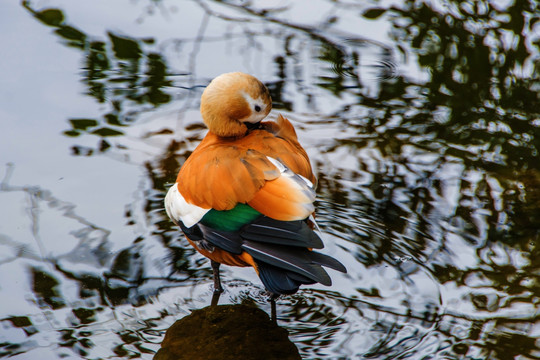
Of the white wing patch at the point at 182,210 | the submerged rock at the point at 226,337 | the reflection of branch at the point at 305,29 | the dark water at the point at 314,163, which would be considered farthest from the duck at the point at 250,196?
the reflection of branch at the point at 305,29

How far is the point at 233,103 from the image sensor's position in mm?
3879

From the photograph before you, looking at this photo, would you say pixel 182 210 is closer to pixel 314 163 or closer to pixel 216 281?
pixel 216 281

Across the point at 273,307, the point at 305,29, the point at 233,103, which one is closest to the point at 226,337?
the point at 273,307

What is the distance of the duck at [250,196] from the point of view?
3.29 metres

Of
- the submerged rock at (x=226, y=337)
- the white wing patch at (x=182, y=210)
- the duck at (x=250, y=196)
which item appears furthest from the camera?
the white wing patch at (x=182, y=210)

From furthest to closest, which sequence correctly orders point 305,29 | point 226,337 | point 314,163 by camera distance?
point 305,29, point 314,163, point 226,337

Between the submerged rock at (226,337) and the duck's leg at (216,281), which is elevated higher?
the duck's leg at (216,281)

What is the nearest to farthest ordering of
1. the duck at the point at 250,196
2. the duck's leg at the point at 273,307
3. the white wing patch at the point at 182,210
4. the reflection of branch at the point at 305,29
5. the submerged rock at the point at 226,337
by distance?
the duck at the point at 250,196 → the submerged rock at the point at 226,337 → the white wing patch at the point at 182,210 → the duck's leg at the point at 273,307 → the reflection of branch at the point at 305,29

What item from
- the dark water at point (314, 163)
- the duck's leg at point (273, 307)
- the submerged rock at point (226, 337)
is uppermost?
the dark water at point (314, 163)

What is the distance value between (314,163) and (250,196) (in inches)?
67.8

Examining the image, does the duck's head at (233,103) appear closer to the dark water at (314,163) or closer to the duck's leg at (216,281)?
the duck's leg at (216,281)

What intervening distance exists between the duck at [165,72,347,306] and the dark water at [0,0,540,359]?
510mm

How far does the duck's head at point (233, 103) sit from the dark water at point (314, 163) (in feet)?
2.79

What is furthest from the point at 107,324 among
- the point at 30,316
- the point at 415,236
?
the point at 415,236
